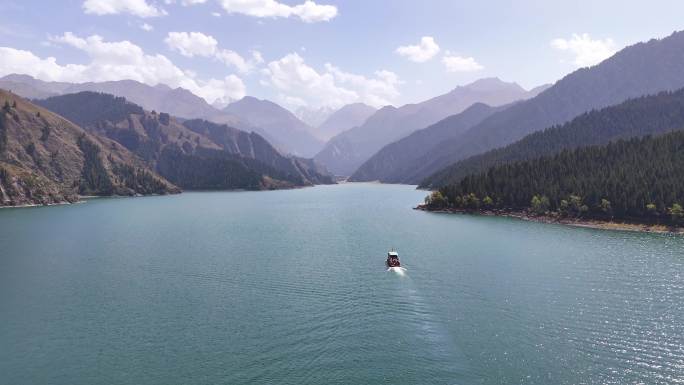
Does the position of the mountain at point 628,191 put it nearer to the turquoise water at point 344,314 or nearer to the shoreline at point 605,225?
the shoreline at point 605,225

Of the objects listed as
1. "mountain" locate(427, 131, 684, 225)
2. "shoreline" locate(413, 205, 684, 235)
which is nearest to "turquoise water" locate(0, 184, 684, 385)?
"shoreline" locate(413, 205, 684, 235)

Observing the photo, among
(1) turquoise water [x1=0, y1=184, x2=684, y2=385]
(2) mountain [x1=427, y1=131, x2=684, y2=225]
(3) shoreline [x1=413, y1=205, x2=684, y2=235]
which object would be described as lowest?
(1) turquoise water [x1=0, y1=184, x2=684, y2=385]

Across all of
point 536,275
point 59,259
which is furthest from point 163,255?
point 536,275

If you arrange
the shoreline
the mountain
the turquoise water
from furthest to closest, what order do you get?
1. the mountain
2. the shoreline
3. the turquoise water

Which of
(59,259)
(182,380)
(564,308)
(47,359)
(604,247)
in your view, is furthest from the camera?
(604,247)

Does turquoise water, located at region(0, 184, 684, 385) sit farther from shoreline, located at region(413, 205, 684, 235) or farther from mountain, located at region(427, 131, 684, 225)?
mountain, located at region(427, 131, 684, 225)

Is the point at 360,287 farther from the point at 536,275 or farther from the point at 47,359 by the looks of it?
the point at 47,359

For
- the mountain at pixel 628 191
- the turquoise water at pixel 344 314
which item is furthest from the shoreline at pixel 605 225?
the turquoise water at pixel 344 314

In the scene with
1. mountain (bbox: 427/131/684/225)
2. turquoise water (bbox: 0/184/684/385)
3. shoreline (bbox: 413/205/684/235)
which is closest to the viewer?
turquoise water (bbox: 0/184/684/385)
